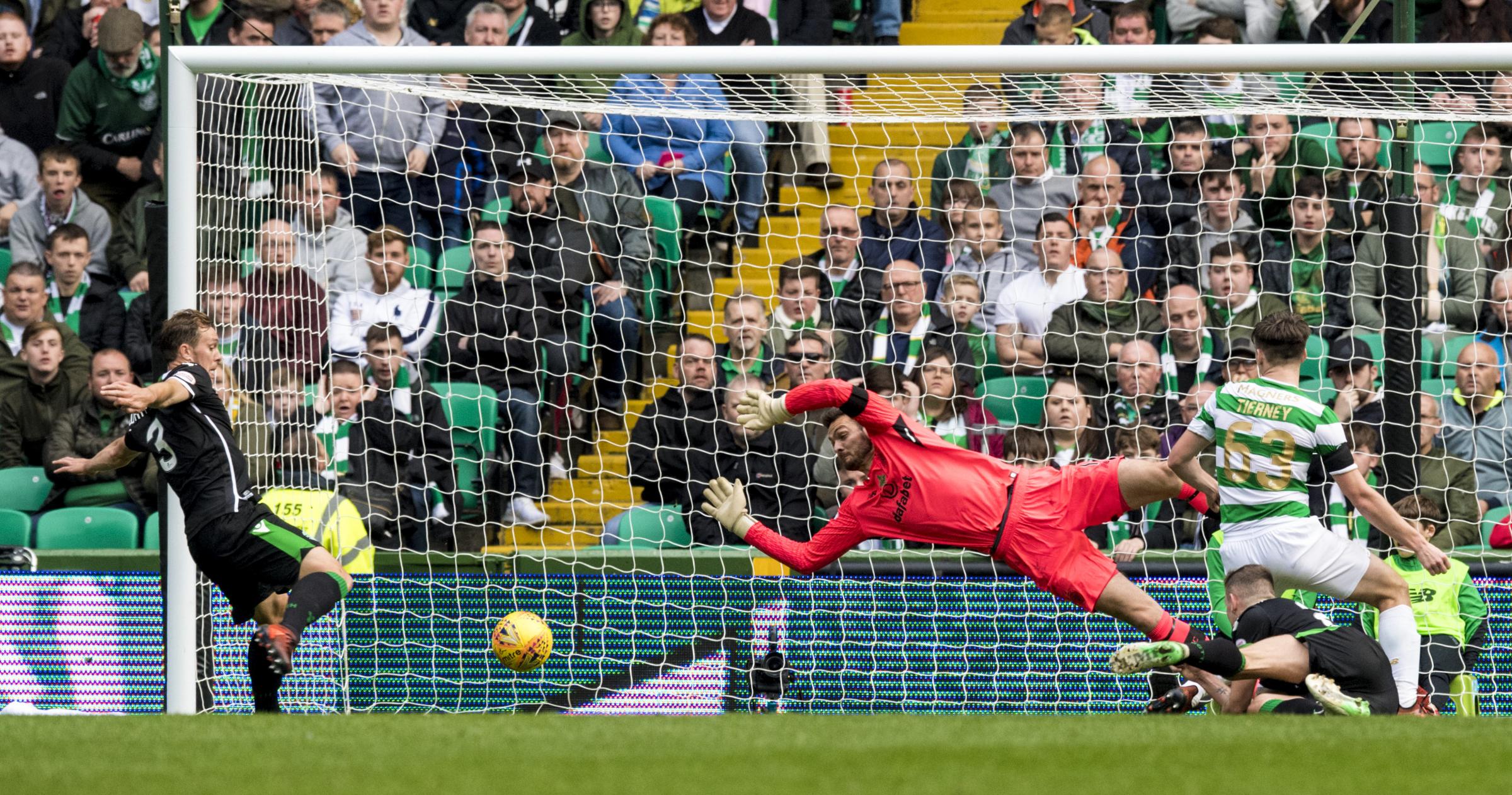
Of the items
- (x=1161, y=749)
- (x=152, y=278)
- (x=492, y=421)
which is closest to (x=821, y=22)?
(x=492, y=421)

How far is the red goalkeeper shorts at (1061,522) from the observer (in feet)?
23.3

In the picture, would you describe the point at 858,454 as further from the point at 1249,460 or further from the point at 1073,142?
the point at 1073,142

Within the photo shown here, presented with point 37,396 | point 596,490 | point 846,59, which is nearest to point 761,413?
point 846,59

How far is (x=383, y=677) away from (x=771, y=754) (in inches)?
180

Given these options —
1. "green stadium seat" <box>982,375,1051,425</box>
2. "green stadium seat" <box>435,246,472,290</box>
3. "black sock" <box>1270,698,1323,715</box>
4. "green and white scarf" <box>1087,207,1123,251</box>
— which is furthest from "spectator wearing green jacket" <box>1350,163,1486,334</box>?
"green stadium seat" <box>435,246,472,290</box>

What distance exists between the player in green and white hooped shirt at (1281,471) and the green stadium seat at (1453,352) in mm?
2568

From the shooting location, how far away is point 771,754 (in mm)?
4379

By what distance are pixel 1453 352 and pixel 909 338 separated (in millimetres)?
2998

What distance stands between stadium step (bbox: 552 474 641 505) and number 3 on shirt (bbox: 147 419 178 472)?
2816mm

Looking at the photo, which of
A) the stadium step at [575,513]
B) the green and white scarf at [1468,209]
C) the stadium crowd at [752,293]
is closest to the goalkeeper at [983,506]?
the stadium crowd at [752,293]

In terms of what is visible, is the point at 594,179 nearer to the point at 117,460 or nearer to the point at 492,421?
the point at 492,421

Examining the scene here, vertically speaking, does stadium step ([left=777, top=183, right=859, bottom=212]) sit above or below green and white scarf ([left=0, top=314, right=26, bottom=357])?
above

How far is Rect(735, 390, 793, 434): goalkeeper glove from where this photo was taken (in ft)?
22.5

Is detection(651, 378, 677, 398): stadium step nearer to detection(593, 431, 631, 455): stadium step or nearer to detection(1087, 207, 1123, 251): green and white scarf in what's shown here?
A: detection(593, 431, 631, 455): stadium step
